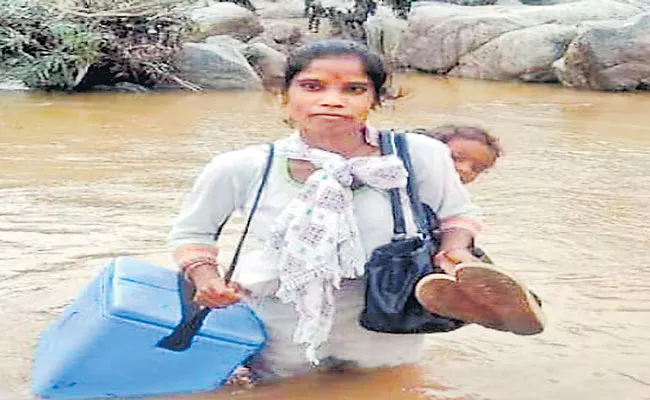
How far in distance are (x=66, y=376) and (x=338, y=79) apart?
0.95 metres

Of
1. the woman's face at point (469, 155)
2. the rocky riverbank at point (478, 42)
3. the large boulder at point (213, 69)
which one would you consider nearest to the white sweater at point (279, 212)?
the woman's face at point (469, 155)

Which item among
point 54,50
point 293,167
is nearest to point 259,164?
point 293,167

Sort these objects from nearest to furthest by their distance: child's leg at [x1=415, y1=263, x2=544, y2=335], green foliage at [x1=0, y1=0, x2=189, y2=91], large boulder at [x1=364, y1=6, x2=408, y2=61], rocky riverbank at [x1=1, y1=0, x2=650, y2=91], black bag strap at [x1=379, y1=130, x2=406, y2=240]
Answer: child's leg at [x1=415, y1=263, x2=544, y2=335], black bag strap at [x1=379, y1=130, x2=406, y2=240], green foliage at [x1=0, y1=0, x2=189, y2=91], rocky riverbank at [x1=1, y1=0, x2=650, y2=91], large boulder at [x1=364, y1=6, x2=408, y2=61]

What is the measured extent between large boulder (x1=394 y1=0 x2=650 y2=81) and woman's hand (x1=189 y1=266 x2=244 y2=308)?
1339 centimetres

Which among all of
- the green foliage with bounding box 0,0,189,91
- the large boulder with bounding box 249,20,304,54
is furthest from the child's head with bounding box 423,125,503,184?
the large boulder with bounding box 249,20,304,54

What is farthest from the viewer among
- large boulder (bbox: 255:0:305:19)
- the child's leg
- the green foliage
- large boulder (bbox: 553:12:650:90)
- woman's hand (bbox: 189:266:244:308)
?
large boulder (bbox: 255:0:305:19)

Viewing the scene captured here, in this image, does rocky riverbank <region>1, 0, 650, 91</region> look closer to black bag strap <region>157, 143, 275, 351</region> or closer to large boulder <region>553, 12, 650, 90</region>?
large boulder <region>553, 12, 650, 90</region>

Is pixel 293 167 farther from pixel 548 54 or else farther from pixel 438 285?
pixel 548 54

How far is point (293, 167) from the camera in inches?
115

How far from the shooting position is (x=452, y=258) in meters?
2.87

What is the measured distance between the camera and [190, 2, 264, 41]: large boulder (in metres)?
16.3

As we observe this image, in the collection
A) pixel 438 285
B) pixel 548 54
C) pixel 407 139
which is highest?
pixel 407 139

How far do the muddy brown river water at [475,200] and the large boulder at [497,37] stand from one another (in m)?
5.20

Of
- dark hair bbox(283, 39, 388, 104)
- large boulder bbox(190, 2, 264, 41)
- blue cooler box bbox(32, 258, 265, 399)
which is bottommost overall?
large boulder bbox(190, 2, 264, 41)
